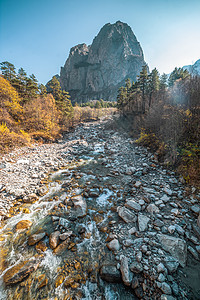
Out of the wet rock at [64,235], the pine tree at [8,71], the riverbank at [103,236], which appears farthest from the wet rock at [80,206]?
the pine tree at [8,71]

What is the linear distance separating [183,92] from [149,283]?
10.5 metres

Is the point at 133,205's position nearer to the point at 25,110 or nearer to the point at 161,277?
the point at 161,277

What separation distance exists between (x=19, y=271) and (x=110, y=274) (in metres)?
2.45

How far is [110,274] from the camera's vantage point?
270 centimetres

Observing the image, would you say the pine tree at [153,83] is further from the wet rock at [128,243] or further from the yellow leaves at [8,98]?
the wet rock at [128,243]

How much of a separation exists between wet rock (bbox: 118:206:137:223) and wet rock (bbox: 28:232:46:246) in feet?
9.45

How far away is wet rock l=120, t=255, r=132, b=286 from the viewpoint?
2530 mm

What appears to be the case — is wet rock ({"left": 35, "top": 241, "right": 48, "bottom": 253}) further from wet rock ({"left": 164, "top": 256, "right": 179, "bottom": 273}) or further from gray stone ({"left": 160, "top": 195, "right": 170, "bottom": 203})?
gray stone ({"left": 160, "top": 195, "right": 170, "bottom": 203})

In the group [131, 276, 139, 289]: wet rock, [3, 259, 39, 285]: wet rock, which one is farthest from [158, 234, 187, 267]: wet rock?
[3, 259, 39, 285]: wet rock

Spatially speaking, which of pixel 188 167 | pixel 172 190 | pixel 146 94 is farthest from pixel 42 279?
pixel 146 94

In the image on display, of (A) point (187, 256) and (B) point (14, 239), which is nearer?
(A) point (187, 256)

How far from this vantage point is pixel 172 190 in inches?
190

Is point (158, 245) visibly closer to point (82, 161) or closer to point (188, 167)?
point (188, 167)

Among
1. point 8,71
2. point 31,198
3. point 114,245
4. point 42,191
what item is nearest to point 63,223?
point 114,245
